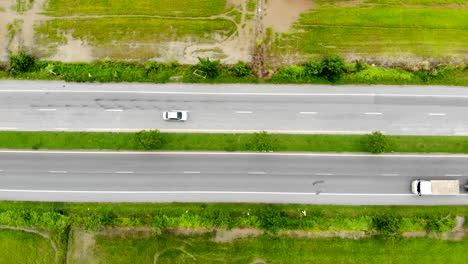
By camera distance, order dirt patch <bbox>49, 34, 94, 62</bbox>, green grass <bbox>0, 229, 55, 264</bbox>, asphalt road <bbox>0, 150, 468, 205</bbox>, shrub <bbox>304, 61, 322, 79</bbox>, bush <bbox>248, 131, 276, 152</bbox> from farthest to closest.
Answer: dirt patch <bbox>49, 34, 94, 62</bbox> < shrub <bbox>304, 61, 322, 79</bbox> < asphalt road <bbox>0, 150, 468, 205</bbox> < green grass <bbox>0, 229, 55, 264</bbox> < bush <bbox>248, 131, 276, 152</bbox>

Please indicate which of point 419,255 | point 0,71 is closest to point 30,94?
point 0,71

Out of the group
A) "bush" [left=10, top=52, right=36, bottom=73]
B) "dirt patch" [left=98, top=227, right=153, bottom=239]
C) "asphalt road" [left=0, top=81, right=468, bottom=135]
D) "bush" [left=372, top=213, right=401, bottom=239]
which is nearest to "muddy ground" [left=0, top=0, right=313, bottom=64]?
"bush" [left=10, top=52, right=36, bottom=73]

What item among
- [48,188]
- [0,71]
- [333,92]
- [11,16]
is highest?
[11,16]

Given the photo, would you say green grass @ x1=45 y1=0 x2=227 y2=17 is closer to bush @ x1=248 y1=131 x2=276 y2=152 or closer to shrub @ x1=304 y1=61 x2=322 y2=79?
shrub @ x1=304 y1=61 x2=322 y2=79

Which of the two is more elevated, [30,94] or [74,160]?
[30,94]

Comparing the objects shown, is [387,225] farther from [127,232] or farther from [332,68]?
[127,232]

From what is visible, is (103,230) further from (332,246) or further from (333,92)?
(333,92)
